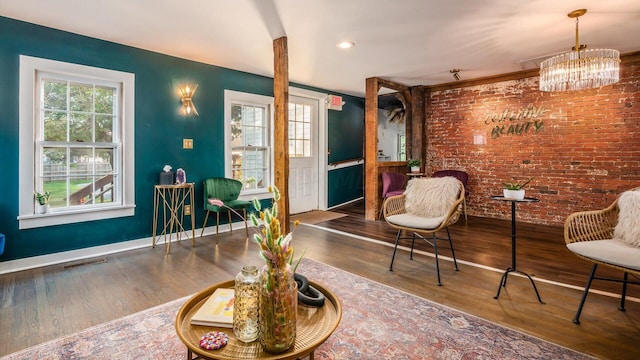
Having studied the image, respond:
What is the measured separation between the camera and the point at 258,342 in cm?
124

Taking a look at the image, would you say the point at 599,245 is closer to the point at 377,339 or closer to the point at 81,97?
the point at 377,339

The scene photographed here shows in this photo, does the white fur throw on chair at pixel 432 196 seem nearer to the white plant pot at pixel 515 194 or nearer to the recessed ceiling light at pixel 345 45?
the white plant pot at pixel 515 194

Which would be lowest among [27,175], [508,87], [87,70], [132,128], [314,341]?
[314,341]

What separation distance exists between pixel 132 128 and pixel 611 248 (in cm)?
427

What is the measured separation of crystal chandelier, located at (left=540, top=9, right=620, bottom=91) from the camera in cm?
296


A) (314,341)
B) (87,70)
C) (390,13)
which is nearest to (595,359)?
(314,341)

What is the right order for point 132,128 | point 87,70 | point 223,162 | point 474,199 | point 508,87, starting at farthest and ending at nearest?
point 474,199, point 508,87, point 223,162, point 132,128, point 87,70

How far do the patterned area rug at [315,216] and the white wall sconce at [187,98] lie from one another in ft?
7.50

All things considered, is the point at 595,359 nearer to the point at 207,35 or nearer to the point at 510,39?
the point at 510,39

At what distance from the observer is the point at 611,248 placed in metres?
1.96

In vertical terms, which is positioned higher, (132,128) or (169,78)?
(169,78)

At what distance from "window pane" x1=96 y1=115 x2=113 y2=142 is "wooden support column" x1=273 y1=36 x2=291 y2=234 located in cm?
184

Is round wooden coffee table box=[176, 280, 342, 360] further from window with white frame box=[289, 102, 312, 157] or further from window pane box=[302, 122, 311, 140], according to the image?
window pane box=[302, 122, 311, 140]

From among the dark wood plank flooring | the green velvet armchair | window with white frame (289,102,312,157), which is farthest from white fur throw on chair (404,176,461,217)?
window with white frame (289,102,312,157)
